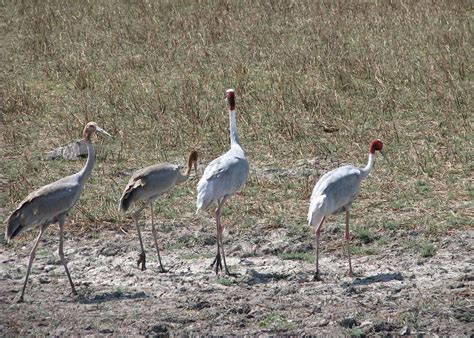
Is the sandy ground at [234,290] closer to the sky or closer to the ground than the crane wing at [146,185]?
closer to the ground

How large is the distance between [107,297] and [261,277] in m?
1.24

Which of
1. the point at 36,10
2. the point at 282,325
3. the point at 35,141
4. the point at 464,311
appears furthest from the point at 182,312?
the point at 36,10

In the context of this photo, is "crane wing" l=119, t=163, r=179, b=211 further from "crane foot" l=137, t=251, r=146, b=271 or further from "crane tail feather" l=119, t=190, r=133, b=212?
"crane foot" l=137, t=251, r=146, b=271

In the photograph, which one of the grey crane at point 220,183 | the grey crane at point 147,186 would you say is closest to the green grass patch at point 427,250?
the grey crane at point 220,183

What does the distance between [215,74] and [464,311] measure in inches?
309

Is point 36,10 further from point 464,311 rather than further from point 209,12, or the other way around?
point 464,311

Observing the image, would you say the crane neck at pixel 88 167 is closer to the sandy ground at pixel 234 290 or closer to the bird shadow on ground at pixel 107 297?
the sandy ground at pixel 234 290

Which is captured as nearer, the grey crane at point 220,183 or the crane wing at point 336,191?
the crane wing at point 336,191

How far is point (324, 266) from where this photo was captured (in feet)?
26.2

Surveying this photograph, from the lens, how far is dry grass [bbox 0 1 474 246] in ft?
31.2

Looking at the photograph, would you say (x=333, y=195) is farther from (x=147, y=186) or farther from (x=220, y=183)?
(x=147, y=186)

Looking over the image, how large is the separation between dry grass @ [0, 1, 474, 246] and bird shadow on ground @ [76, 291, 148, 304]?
1.54 meters

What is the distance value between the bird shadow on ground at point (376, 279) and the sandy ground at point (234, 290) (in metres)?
0.02

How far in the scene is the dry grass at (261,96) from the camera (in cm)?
951
